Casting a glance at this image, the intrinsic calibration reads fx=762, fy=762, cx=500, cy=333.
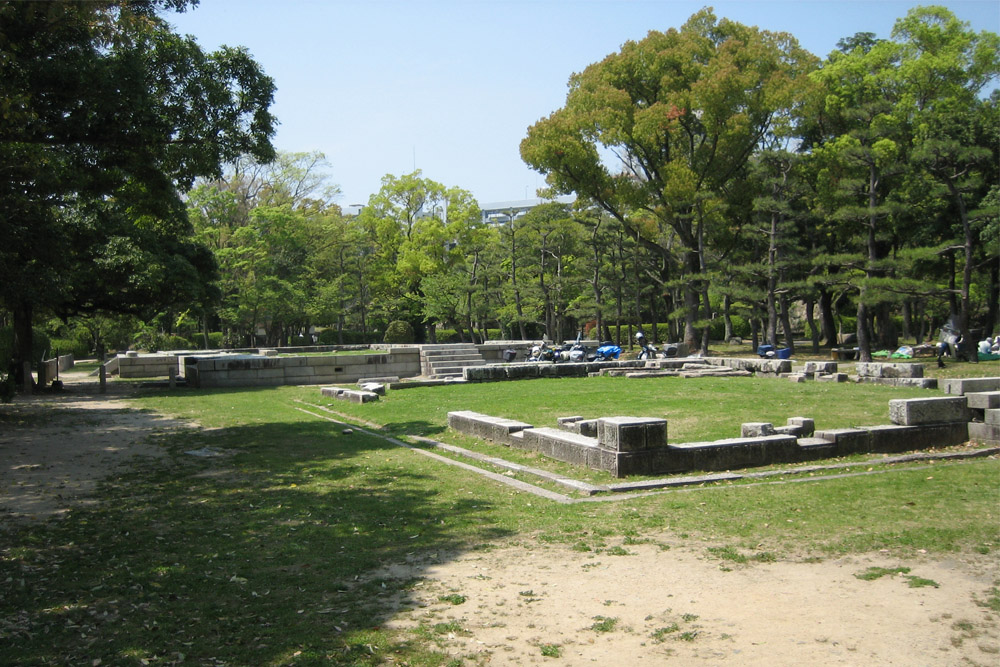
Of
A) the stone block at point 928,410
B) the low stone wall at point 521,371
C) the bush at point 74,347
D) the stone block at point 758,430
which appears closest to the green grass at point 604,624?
the stone block at point 758,430

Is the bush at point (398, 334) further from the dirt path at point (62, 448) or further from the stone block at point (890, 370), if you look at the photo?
the stone block at point (890, 370)

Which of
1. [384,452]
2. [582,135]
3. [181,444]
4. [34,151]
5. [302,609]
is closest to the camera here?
[302,609]

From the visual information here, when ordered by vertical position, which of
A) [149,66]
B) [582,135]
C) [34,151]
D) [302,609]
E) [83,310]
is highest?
[582,135]

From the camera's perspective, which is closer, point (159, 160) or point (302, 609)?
point (302, 609)

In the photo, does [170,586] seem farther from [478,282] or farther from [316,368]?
[478,282]

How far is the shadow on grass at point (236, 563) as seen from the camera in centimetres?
418

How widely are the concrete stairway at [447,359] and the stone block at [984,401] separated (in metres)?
16.3

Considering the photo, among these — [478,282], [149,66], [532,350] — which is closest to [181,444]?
[149,66]

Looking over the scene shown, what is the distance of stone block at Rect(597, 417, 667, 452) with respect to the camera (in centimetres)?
834

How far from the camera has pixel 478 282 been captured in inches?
1583

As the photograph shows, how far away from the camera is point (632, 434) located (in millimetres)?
8375

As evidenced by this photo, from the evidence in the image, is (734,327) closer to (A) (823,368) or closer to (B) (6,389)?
(A) (823,368)

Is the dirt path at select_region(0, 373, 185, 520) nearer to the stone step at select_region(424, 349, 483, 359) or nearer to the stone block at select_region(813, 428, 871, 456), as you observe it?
the stone block at select_region(813, 428, 871, 456)

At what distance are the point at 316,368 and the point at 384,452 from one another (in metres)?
14.9
